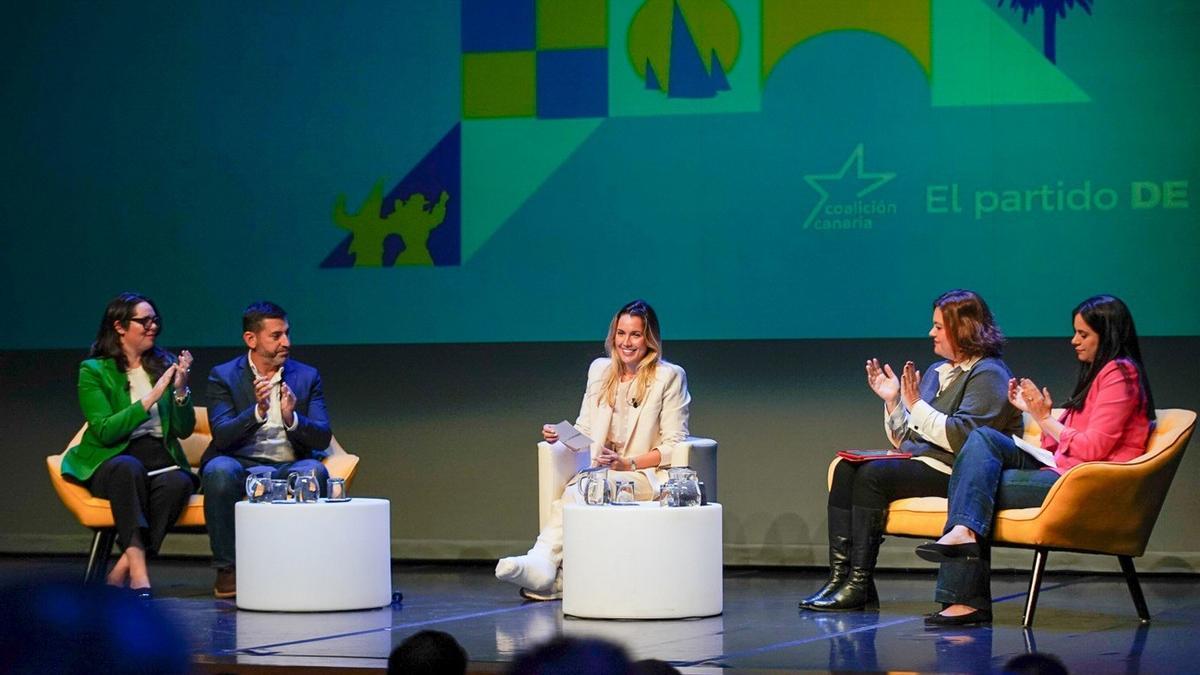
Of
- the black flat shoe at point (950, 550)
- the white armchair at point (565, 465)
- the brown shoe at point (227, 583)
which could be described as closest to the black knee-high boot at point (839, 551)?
the black flat shoe at point (950, 550)

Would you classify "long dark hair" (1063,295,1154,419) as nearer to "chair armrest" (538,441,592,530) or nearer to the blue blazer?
"chair armrest" (538,441,592,530)

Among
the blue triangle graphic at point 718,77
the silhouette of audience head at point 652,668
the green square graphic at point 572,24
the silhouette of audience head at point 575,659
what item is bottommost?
the silhouette of audience head at point 652,668

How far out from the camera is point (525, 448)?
6.92 m

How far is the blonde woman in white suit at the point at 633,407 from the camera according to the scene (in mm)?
5605

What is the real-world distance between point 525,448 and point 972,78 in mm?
2460

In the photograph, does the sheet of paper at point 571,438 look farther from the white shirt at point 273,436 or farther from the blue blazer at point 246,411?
the white shirt at point 273,436

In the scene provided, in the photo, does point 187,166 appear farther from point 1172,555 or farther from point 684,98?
point 1172,555

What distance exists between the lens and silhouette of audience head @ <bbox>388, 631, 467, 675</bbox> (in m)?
1.46

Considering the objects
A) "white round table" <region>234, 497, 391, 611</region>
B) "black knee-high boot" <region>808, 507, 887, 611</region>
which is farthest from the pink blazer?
"white round table" <region>234, 497, 391, 611</region>

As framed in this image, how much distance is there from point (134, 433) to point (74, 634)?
4568 mm

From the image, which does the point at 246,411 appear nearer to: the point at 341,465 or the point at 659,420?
the point at 341,465

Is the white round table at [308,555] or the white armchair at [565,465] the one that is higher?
the white armchair at [565,465]

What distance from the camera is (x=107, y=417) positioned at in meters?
5.62

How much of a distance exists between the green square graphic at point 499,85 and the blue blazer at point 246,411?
1.46m
